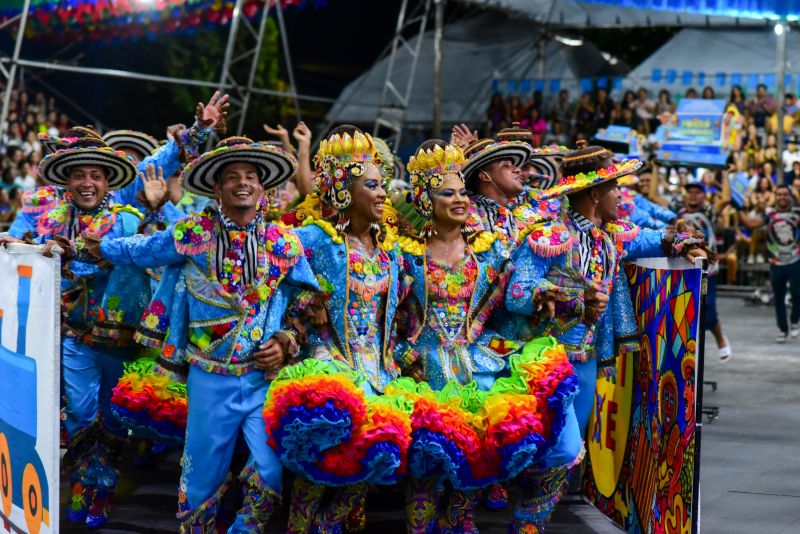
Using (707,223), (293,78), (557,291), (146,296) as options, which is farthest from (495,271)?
(293,78)

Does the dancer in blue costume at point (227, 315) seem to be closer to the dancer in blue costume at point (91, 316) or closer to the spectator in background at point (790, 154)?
the dancer in blue costume at point (91, 316)

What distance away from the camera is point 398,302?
5.76 metres

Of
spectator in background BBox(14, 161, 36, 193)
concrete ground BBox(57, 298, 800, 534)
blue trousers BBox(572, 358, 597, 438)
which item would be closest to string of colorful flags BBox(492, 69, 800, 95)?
spectator in background BBox(14, 161, 36, 193)

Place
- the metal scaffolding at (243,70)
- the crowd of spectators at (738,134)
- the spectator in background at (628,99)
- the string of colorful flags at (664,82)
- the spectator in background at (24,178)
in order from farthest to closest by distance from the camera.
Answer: the spectator in background at (628,99), the string of colorful flags at (664,82), the crowd of spectators at (738,134), the metal scaffolding at (243,70), the spectator in background at (24,178)

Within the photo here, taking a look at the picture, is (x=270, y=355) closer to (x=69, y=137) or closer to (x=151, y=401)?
(x=151, y=401)

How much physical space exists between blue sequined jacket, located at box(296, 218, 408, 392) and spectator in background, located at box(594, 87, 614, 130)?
17492 millimetres

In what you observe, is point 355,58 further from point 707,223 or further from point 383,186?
point 383,186

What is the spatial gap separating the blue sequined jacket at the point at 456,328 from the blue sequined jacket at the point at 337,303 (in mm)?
134

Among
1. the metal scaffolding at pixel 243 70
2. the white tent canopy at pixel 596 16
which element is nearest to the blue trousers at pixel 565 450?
the metal scaffolding at pixel 243 70

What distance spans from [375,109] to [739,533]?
1663cm

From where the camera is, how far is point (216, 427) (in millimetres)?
5199

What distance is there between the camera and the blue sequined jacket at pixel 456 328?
5695mm

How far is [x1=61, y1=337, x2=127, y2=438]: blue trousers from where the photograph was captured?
21.3 ft

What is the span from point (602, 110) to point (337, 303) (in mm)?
17938
